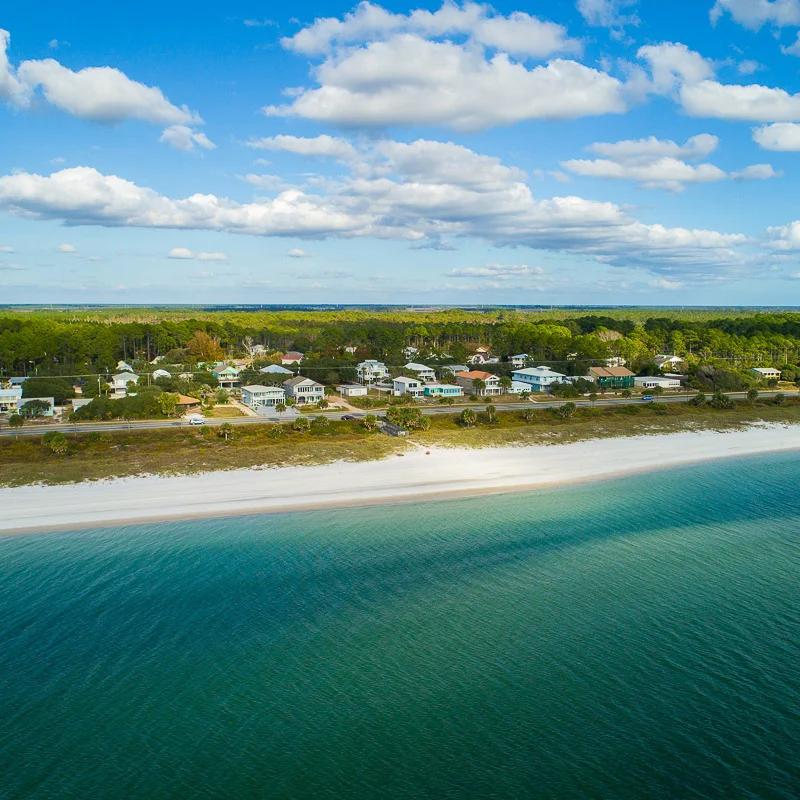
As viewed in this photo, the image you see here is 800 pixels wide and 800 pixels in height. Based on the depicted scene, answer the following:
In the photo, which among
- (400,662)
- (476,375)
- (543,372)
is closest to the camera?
(400,662)

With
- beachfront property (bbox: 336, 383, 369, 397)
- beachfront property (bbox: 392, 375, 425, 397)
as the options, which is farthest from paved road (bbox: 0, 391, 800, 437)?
beachfront property (bbox: 336, 383, 369, 397)

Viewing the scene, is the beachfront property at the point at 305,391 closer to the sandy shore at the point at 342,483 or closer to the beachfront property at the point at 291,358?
the beachfront property at the point at 291,358

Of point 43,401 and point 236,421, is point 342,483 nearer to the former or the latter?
point 236,421

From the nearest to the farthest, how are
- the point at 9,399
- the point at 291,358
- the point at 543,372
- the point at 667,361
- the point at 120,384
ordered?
the point at 9,399
the point at 120,384
the point at 543,372
the point at 291,358
the point at 667,361

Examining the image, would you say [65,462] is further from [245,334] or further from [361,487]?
[245,334]

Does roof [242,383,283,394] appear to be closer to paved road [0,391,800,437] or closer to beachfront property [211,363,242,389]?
beachfront property [211,363,242,389]

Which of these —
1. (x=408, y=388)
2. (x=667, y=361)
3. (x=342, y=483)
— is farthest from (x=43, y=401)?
(x=667, y=361)

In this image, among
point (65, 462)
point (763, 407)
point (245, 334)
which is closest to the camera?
point (65, 462)

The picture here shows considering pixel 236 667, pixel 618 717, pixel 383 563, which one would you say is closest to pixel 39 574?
pixel 236 667
